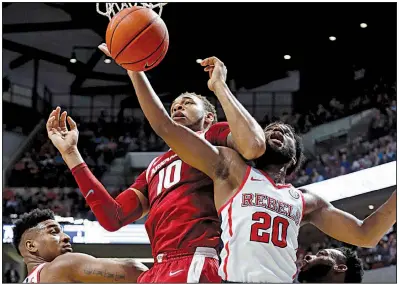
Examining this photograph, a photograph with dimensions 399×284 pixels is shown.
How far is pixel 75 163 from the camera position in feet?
11.7

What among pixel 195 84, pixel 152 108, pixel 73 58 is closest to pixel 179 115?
pixel 152 108

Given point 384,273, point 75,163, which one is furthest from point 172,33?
point 75,163

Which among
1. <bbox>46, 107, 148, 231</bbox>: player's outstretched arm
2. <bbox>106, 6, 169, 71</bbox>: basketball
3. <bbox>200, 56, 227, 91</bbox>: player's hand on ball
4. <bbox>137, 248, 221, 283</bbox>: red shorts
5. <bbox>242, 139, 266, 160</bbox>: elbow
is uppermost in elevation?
<bbox>106, 6, 169, 71</bbox>: basketball

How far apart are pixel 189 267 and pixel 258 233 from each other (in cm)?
39

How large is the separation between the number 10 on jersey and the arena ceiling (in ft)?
37.1

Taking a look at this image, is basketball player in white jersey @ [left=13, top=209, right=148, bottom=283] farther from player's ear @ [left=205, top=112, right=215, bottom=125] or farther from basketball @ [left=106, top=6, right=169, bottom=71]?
basketball @ [left=106, top=6, right=169, bottom=71]

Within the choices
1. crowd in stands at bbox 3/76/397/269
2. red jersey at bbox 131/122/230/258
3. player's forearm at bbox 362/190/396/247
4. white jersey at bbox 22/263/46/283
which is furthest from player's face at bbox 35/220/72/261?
crowd in stands at bbox 3/76/397/269

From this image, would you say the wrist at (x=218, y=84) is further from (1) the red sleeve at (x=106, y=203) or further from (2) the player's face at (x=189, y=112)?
(1) the red sleeve at (x=106, y=203)

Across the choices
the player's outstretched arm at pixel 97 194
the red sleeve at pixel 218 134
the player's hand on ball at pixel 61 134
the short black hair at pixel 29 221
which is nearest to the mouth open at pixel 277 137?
the red sleeve at pixel 218 134

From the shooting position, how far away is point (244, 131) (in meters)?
3.05

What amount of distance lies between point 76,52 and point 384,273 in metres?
8.77

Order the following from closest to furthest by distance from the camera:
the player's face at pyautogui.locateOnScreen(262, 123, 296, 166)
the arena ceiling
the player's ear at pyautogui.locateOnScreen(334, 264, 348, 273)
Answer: the player's face at pyautogui.locateOnScreen(262, 123, 296, 166) < the player's ear at pyautogui.locateOnScreen(334, 264, 348, 273) < the arena ceiling

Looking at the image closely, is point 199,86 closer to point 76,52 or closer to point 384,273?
point 76,52

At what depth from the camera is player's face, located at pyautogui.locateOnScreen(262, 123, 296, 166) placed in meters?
3.30
